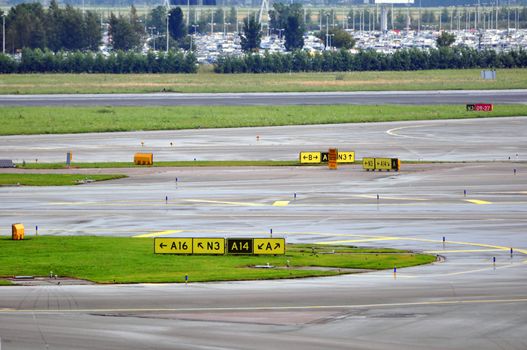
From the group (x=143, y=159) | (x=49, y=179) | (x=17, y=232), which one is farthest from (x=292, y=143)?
(x=17, y=232)

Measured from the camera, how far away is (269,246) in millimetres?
57188

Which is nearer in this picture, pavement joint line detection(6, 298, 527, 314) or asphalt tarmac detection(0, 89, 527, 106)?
pavement joint line detection(6, 298, 527, 314)

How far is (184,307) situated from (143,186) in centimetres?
4224

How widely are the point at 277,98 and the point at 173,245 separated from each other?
379ft

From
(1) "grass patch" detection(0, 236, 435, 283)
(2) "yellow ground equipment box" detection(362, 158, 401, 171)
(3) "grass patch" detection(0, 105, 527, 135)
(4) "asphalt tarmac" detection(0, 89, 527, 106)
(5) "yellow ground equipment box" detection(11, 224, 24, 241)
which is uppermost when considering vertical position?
(4) "asphalt tarmac" detection(0, 89, 527, 106)

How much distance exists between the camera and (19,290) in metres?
47.3

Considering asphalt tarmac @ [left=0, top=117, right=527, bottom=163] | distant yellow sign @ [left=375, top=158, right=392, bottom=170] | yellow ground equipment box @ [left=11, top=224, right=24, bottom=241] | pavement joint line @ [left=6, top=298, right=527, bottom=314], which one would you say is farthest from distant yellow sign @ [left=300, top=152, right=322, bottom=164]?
pavement joint line @ [left=6, top=298, right=527, bottom=314]

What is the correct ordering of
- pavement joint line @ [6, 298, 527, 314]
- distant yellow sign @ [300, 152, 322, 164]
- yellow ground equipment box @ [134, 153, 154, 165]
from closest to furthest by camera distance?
1. pavement joint line @ [6, 298, 527, 314]
2. yellow ground equipment box @ [134, 153, 154, 165]
3. distant yellow sign @ [300, 152, 322, 164]

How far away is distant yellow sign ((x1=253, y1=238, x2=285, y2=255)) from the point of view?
56781 mm

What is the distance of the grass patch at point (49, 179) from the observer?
286 ft

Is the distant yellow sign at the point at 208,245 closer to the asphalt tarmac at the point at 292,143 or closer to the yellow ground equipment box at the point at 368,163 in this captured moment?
the yellow ground equipment box at the point at 368,163

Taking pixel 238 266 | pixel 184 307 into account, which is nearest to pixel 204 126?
pixel 238 266

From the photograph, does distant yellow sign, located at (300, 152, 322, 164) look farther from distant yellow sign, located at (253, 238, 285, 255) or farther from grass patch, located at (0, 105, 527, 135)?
distant yellow sign, located at (253, 238, 285, 255)

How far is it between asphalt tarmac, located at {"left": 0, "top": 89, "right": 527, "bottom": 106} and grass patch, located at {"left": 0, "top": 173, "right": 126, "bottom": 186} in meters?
67.8
